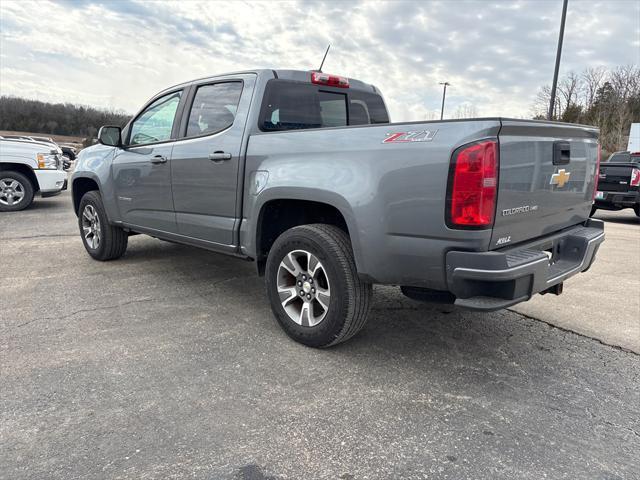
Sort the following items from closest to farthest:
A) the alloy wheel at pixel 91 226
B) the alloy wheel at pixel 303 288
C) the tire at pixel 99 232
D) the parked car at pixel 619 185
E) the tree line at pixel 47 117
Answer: the alloy wheel at pixel 303 288 → the tire at pixel 99 232 → the alloy wheel at pixel 91 226 → the parked car at pixel 619 185 → the tree line at pixel 47 117

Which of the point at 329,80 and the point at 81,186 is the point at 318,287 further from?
the point at 81,186

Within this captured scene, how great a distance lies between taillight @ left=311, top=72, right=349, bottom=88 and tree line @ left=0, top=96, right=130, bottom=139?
57949 millimetres

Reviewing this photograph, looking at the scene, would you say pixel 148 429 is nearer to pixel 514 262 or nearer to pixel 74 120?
pixel 514 262

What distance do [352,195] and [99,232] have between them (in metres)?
3.79

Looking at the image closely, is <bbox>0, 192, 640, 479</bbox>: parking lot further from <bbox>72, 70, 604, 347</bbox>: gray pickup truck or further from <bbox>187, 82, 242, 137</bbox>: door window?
<bbox>187, 82, 242, 137</bbox>: door window

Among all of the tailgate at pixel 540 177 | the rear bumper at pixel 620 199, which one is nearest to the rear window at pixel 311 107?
the tailgate at pixel 540 177

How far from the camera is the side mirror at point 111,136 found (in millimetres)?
4941

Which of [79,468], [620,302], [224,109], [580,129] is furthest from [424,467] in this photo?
[620,302]

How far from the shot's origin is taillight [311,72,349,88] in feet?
13.1

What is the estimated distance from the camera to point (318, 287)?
10.2 feet

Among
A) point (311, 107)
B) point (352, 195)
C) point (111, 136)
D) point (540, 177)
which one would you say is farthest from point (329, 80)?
point (111, 136)

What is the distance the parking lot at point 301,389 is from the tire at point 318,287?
19 cm

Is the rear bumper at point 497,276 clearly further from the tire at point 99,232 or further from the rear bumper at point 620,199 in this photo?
the rear bumper at point 620,199

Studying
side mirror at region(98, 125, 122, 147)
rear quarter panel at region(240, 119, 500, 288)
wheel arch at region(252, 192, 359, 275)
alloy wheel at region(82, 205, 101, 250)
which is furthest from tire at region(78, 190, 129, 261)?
rear quarter panel at region(240, 119, 500, 288)
